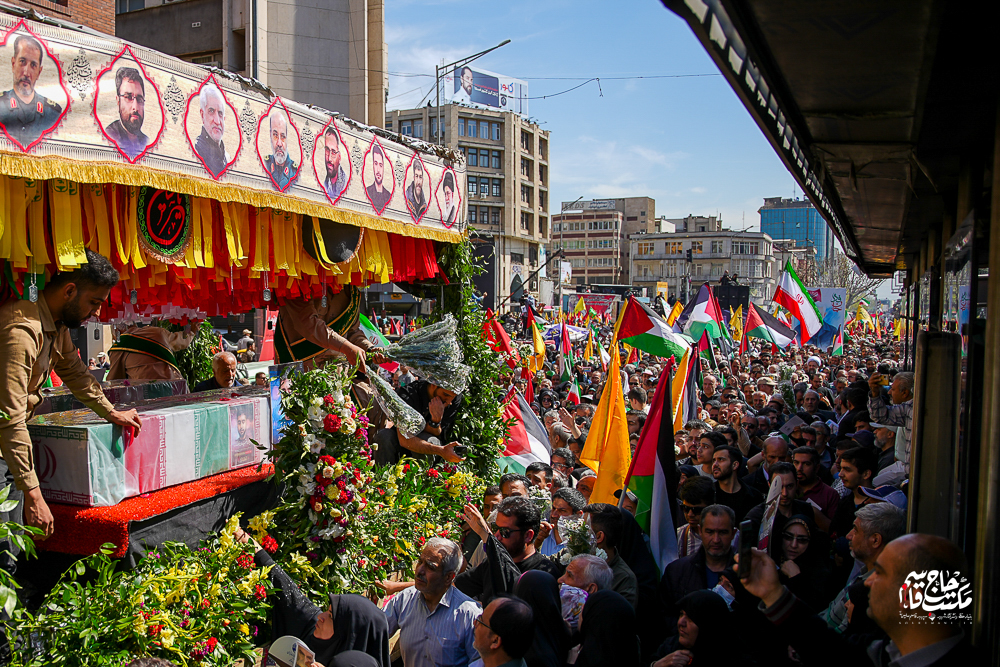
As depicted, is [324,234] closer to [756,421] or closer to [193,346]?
[193,346]

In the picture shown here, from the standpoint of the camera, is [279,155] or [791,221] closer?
[279,155]

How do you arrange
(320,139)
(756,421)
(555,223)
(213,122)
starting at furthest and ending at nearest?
(555,223) → (756,421) → (320,139) → (213,122)

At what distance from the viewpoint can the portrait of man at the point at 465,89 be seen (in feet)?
202

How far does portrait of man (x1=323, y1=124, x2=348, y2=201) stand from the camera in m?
5.72

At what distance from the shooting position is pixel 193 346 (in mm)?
8539

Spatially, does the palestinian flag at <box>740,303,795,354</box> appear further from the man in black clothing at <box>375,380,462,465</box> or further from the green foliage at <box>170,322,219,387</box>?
the green foliage at <box>170,322,219,387</box>

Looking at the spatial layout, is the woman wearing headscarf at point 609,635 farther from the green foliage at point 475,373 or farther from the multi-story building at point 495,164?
the multi-story building at point 495,164

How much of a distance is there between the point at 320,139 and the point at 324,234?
0.80m

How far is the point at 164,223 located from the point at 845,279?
62359mm

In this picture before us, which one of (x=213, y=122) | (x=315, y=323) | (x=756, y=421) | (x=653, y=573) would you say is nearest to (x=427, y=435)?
(x=315, y=323)

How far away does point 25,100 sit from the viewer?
3527mm

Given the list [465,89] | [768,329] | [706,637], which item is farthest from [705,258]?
[706,637]

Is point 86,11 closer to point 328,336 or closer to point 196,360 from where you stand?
point 196,360

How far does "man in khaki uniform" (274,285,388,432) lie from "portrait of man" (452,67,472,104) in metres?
56.9
